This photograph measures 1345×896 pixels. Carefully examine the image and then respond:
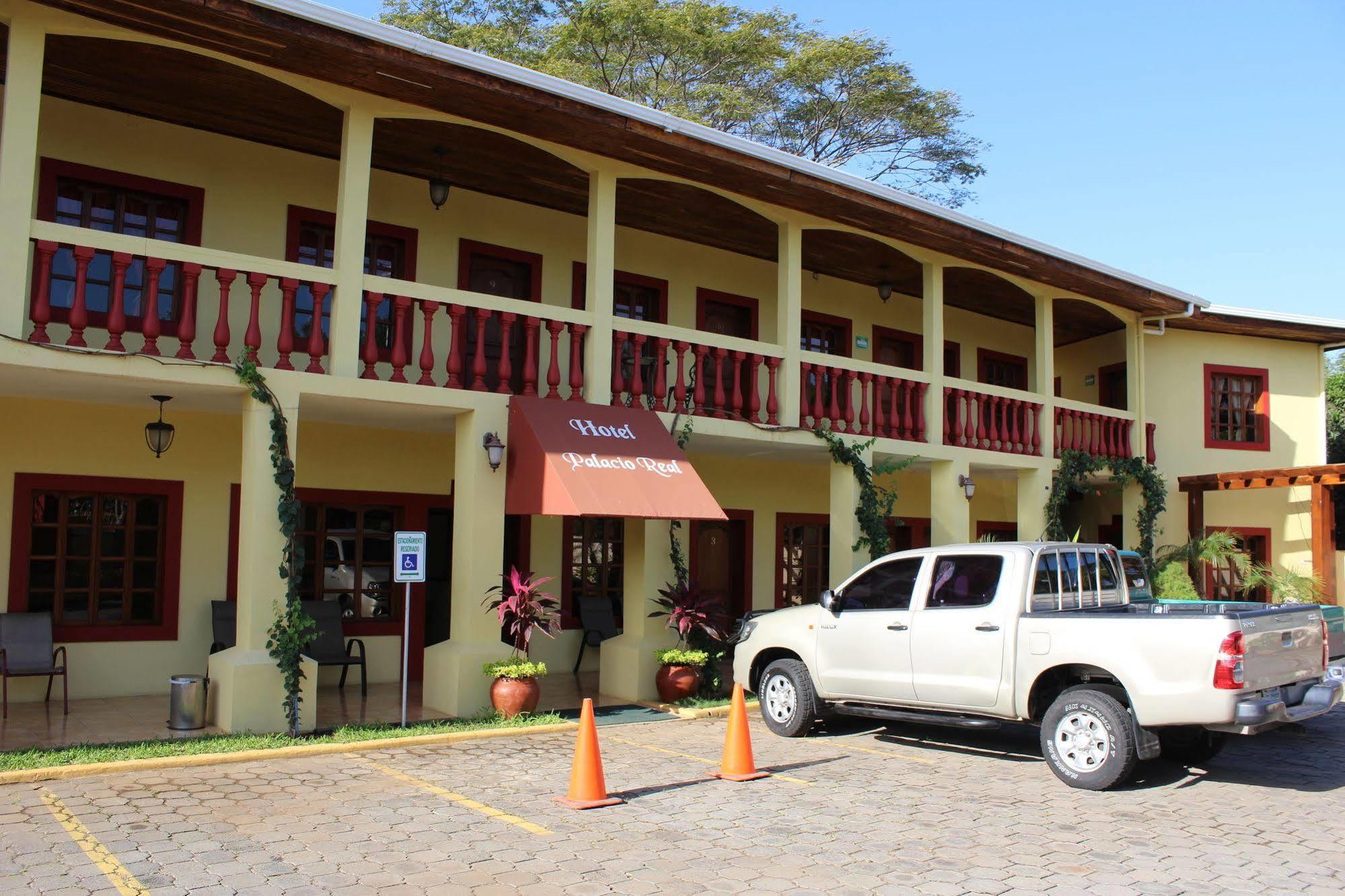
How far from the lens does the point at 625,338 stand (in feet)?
38.7

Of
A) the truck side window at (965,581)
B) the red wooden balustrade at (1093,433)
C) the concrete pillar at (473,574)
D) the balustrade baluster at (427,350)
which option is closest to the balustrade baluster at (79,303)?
the balustrade baluster at (427,350)

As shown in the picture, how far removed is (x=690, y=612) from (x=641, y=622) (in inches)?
24.8

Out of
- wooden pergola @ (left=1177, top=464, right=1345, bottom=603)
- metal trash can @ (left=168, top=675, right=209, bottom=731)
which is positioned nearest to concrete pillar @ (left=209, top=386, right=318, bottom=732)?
metal trash can @ (left=168, top=675, right=209, bottom=731)

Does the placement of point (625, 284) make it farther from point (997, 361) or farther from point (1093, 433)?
point (997, 361)

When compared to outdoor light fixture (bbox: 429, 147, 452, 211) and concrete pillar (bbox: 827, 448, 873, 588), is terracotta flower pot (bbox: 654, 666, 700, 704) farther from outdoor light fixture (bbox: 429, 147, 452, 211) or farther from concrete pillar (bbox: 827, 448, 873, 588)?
outdoor light fixture (bbox: 429, 147, 452, 211)

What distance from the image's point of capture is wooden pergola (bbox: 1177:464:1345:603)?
16.3m

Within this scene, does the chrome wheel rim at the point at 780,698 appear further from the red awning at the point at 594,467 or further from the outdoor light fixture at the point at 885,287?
the outdoor light fixture at the point at 885,287

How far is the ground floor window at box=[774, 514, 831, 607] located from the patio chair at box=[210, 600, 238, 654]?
25.7ft

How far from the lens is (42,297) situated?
28.4ft

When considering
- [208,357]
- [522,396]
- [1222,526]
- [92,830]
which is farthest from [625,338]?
[1222,526]

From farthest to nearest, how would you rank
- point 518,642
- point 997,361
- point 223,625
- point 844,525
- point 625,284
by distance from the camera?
point 997,361
point 625,284
point 844,525
point 223,625
point 518,642

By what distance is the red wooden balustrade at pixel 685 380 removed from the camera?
12.0m

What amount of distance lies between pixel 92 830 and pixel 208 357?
5.78 meters

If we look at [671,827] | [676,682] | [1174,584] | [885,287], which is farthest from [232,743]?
[1174,584]
